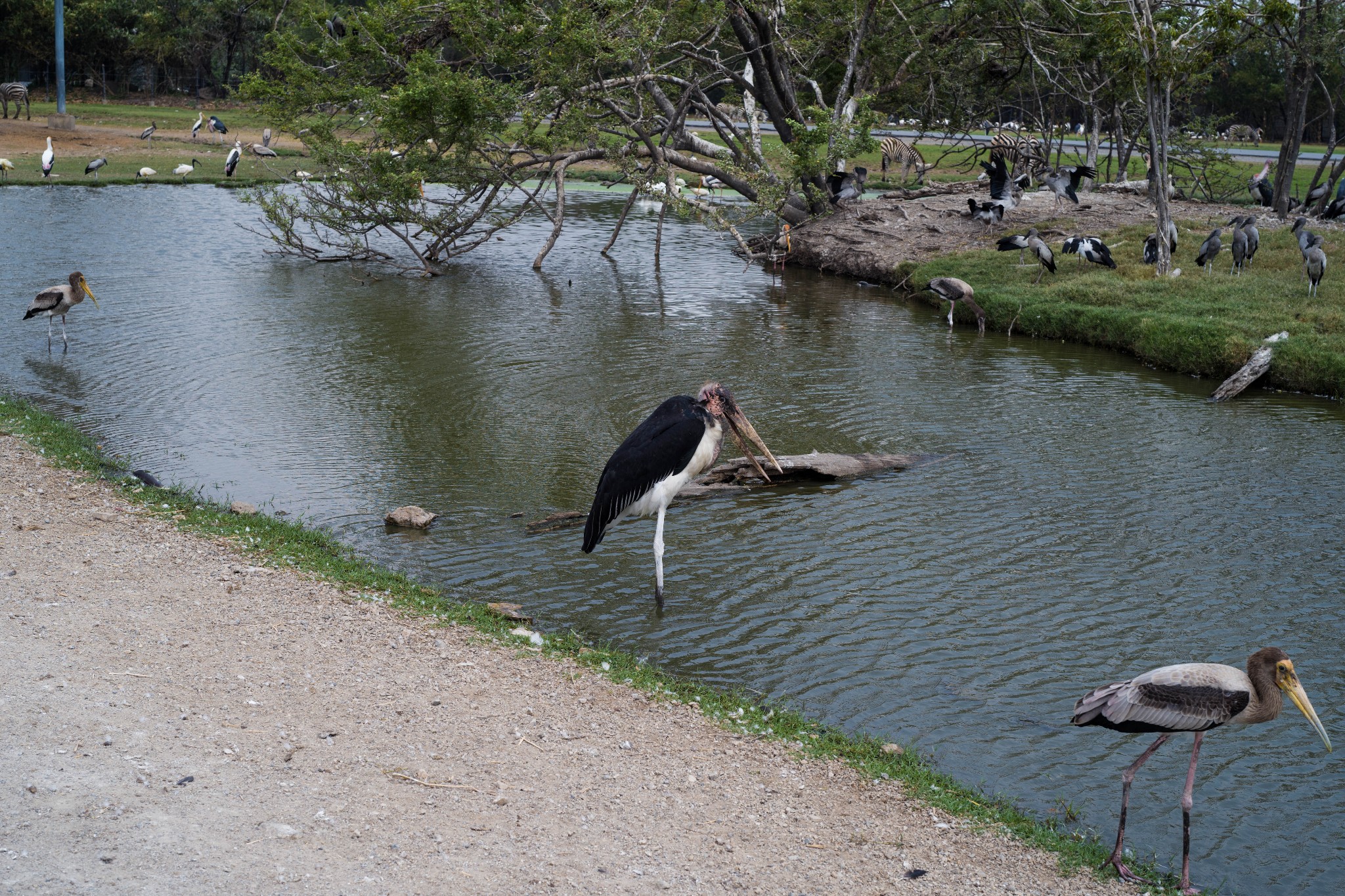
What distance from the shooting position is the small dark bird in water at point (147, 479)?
10367 millimetres

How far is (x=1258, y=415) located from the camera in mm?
14156

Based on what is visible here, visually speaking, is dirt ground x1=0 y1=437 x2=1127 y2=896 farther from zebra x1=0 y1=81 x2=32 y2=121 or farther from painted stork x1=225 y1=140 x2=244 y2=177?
zebra x1=0 y1=81 x2=32 y2=121

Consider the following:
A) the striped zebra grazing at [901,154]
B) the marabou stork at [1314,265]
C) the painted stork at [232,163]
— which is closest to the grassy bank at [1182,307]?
the marabou stork at [1314,265]

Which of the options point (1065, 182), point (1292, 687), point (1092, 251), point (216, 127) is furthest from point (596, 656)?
point (216, 127)

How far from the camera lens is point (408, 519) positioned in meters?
9.96

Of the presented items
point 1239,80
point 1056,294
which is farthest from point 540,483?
point 1239,80

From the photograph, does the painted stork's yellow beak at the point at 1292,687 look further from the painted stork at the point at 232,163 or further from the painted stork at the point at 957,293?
the painted stork at the point at 232,163

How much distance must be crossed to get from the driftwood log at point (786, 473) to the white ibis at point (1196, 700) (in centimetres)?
568

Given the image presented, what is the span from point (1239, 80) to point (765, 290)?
42627 mm

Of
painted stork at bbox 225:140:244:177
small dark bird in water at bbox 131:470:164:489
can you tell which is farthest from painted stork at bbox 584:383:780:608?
painted stork at bbox 225:140:244:177

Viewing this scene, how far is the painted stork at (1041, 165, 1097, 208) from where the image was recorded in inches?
982

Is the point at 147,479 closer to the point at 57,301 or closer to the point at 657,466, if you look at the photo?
the point at 657,466

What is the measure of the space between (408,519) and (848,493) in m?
4.12

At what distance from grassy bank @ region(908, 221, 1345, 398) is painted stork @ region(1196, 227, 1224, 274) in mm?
216
